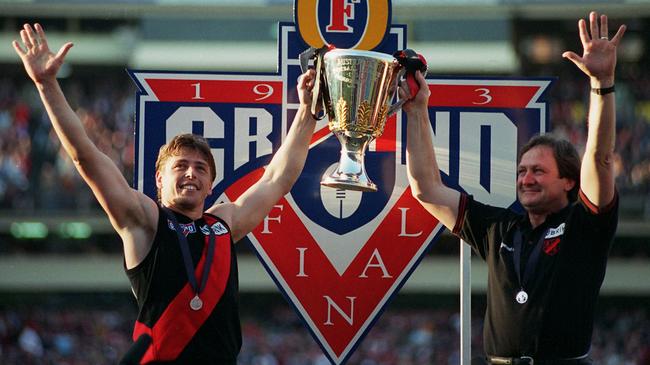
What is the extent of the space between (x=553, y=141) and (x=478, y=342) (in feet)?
34.2

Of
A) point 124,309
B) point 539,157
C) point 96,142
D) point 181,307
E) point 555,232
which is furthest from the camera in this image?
point 124,309

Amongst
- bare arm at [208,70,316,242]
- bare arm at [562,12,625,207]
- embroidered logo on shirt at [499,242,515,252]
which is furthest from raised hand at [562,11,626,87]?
bare arm at [208,70,316,242]

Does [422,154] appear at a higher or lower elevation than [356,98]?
lower

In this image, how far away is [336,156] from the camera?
539 centimetres

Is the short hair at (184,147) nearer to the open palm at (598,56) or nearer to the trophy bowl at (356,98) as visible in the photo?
the trophy bowl at (356,98)

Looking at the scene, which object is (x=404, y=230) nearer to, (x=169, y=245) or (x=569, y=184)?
(x=569, y=184)

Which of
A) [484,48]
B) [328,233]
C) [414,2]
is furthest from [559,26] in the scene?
[328,233]

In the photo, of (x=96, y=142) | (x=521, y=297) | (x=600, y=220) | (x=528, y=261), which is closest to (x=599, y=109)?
(x=600, y=220)

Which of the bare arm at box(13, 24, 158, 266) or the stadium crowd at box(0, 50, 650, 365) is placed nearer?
the bare arm at box(13, 24, 158, 266)

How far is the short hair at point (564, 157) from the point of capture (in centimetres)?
447

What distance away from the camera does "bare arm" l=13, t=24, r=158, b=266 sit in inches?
160

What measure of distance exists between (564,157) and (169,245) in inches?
60.1

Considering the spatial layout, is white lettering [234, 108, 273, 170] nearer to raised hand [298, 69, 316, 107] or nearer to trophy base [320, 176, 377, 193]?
raised hand [298, 69, 316, 107]

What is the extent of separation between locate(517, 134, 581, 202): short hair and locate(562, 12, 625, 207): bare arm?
0.29 metres
